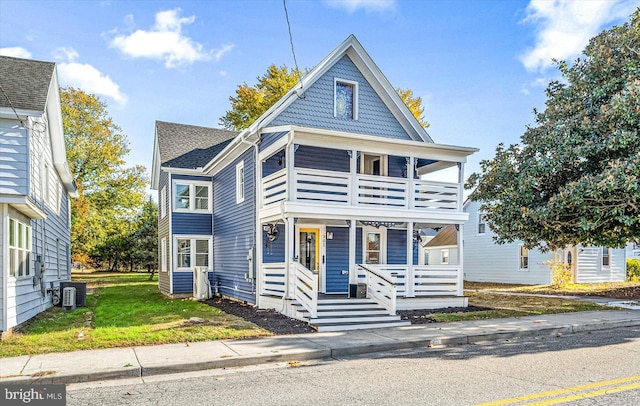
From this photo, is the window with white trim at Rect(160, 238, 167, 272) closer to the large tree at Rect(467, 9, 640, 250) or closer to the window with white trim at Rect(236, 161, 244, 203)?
the window with white trim at Rect(236, 161, 244, 203)

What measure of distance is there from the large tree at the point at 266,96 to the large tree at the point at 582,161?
537 inches

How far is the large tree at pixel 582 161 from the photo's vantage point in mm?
13070

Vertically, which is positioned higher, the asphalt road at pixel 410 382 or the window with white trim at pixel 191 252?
the window with white trim at pixel 191 252

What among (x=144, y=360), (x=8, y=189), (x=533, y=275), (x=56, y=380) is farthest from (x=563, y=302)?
(x=8, y=189)

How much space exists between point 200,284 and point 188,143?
718cm

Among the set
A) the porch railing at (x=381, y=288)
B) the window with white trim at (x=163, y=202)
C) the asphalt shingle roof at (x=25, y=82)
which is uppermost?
the asphalt shingle roof at (x=25, y=82)

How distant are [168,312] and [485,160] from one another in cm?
1218

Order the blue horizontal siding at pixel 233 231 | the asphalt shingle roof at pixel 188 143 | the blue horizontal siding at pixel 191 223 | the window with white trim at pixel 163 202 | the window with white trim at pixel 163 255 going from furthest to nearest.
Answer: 1. the window with white trim at pixel 163 255
2. the window with white trim at pixel 163 202
3. the asphalt shingle roof at pixel 188 143
4. the blue horizontal siding at pixel 191 223
5. the blue horizontal siding at pixel 233 231

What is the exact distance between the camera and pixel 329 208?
12.9 metres

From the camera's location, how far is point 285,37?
12367 millimetres

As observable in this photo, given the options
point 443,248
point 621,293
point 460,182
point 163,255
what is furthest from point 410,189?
point 443,248

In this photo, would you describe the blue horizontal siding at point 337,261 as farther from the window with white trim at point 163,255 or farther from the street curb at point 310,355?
the window with white trim at point 163,255

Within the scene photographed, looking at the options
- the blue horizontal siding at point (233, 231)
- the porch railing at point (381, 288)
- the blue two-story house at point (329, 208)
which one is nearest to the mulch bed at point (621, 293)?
the blue two-story house at point (329, 208)

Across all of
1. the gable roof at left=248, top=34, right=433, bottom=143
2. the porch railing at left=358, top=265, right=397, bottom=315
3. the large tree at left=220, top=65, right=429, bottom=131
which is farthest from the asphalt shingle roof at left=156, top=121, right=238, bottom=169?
the porch railing at left=358, top=265, right=397, bottom=315
